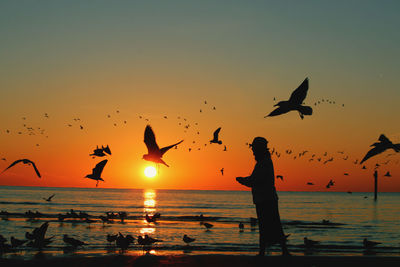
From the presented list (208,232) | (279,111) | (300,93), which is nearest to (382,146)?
(300,93)

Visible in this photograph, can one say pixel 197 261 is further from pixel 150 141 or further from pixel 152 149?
pixel 150 141

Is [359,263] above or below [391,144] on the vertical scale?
below

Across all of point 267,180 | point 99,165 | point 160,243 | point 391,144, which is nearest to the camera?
point 267,180

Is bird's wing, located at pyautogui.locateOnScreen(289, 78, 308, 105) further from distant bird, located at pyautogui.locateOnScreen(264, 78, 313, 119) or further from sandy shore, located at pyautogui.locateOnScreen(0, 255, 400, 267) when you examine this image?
sandy shore, located at pyautogui.locateOnScreen(0, 255, 400, 267)

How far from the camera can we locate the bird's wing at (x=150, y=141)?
35.3 ft

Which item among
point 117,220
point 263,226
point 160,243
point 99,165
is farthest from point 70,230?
point 263,226

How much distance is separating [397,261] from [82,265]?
7.48 meters

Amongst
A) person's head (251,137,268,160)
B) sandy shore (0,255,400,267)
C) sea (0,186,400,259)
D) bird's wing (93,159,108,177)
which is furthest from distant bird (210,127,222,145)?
person's head (251,137,268,160)

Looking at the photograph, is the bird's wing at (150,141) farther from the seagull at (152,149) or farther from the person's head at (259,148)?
the person's head at (259,148)

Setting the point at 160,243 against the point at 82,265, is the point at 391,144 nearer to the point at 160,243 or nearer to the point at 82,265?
the point at 82,265

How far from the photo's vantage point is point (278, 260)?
10.1 meters

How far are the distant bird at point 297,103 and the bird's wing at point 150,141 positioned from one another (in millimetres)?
2870

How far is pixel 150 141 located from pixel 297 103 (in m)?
3.48

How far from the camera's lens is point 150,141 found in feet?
35.8
